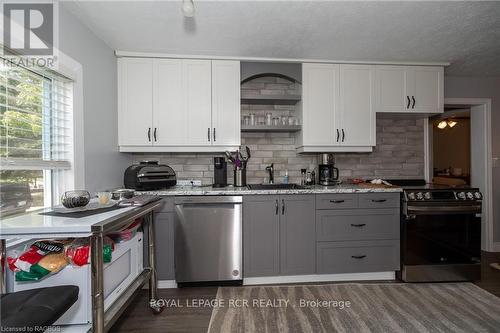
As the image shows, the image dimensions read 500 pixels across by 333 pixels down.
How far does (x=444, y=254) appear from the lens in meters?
2.31

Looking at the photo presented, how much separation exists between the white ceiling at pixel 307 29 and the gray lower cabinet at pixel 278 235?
149cm

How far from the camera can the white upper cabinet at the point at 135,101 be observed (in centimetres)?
240

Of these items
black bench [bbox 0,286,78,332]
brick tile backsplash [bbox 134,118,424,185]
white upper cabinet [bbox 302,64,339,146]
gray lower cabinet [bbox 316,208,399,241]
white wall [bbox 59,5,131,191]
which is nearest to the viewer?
black bench [bbox 0,286,78,332]

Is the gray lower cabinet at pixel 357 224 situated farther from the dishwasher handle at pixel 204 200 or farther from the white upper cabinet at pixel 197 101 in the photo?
the white upper cabinet at pixel 197 101

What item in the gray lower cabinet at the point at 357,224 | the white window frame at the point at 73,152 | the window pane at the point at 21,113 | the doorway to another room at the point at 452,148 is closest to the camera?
the window pane at the point at 21,113

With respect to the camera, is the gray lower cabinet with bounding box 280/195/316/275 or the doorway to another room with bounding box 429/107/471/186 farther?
the doorway to another room with bounding box 429/107/471/186

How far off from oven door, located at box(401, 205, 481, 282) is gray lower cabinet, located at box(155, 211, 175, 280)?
7.51 ft

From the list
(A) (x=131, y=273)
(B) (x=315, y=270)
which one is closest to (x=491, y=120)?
(B) (x=315, y=270)

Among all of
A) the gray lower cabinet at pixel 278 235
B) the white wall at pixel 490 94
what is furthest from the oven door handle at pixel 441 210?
the white wall at pixel 490 94

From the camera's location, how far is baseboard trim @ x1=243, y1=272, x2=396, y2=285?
7.51 ft

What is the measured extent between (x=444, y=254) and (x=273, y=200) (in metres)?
1.82

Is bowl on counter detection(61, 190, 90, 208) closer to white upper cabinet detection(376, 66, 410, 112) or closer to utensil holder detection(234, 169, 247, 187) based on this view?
utensil holder detection(234, 169, 247, 187)

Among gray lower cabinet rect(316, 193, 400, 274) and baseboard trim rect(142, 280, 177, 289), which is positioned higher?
gray lower cabinet rect(316, 193, 400, 274)

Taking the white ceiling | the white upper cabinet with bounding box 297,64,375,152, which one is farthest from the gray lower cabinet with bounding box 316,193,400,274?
the white ceiling
